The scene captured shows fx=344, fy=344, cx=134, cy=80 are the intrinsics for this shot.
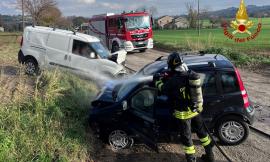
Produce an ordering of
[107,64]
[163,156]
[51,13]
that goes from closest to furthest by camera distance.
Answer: [163,156] < [107,64] < [51,13]

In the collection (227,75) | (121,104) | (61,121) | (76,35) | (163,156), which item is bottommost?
(163,156)

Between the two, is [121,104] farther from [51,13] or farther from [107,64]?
[51,13]

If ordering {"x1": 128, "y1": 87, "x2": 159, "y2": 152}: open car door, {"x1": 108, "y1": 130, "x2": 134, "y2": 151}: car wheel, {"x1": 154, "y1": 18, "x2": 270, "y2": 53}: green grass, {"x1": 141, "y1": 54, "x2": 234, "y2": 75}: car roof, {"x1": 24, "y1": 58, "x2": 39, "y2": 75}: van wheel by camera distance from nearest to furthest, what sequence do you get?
{"x1": 128, "y1": 87, "x2": 159, "y2": 152}: open car door, {"x1": 108, "y1": 130, "x2": 134, "y2": 151}: car wheel, {"x1": 141, "y1": 54, "x2": 234, "y2": 75}: car roof, {"x1": 24, "y1": 58, "x2": 39, "y2": 75}: van wheel, {"x1": 154, "y1": 18, "x2": 270, "y2": 53}: green grass

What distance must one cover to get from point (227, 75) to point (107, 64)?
594 cm

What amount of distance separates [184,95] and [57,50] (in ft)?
26.3

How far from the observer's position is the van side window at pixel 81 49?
12.5m

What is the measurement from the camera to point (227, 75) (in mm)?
7043

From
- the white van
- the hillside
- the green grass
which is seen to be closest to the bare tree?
the green grass

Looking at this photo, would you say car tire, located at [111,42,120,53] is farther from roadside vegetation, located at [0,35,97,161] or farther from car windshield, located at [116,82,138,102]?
car windshield, located at [116,82,138,102]

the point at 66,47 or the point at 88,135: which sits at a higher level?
the point at 66,47

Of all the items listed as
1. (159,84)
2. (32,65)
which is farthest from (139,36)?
(159,84)

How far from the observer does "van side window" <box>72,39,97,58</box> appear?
12.5m

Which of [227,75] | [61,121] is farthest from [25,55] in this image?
[227,75]

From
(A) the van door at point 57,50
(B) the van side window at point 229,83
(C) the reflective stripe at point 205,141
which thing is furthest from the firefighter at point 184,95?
(A) the van door at point 57,50
